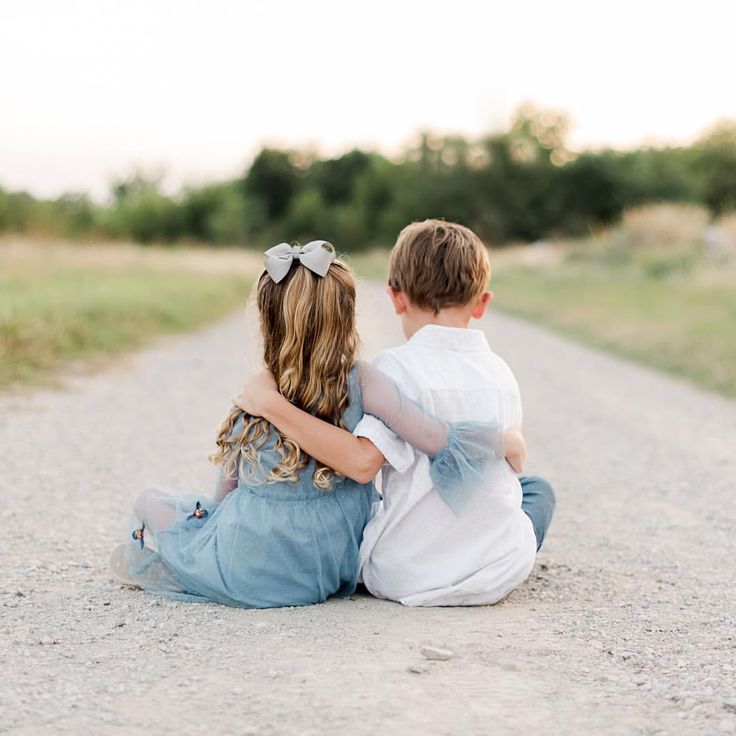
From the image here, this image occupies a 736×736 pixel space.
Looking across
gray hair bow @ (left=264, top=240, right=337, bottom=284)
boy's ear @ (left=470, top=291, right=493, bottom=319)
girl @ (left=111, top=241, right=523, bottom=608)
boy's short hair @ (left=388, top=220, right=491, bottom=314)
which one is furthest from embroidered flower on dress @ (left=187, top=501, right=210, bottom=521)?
boy's ear @ (left=470, top=291, right=493, bottom=319)

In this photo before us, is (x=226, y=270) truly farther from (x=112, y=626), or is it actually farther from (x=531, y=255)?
(x=112, y=626)

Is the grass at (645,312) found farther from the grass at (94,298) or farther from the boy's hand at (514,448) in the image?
the boy's hand at (514,448)

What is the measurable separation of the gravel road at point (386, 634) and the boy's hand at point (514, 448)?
1.50 feet

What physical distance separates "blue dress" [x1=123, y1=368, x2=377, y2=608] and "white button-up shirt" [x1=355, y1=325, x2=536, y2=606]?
95mm

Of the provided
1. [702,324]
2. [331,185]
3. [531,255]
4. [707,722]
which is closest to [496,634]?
[707,722]

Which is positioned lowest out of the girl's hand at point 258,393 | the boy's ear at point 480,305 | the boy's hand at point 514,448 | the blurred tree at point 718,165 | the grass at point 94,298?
the grass at point 94,298

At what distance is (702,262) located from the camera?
2073 centimetres

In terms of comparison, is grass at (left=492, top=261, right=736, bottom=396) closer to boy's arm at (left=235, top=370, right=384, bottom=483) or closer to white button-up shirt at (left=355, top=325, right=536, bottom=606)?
white button-up shirt at (left=355, top=325, right=536, bottom=606)

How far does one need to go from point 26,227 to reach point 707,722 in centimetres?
2202

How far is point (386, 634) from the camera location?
2.78 metres

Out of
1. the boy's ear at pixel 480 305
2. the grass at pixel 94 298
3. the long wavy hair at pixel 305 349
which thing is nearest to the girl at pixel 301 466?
the long wavy hair at pixel 305 349

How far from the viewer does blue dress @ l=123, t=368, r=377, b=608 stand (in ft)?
10.2

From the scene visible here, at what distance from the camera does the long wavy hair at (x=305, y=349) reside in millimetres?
2990

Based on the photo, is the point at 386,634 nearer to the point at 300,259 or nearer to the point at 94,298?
the point at 300,259
